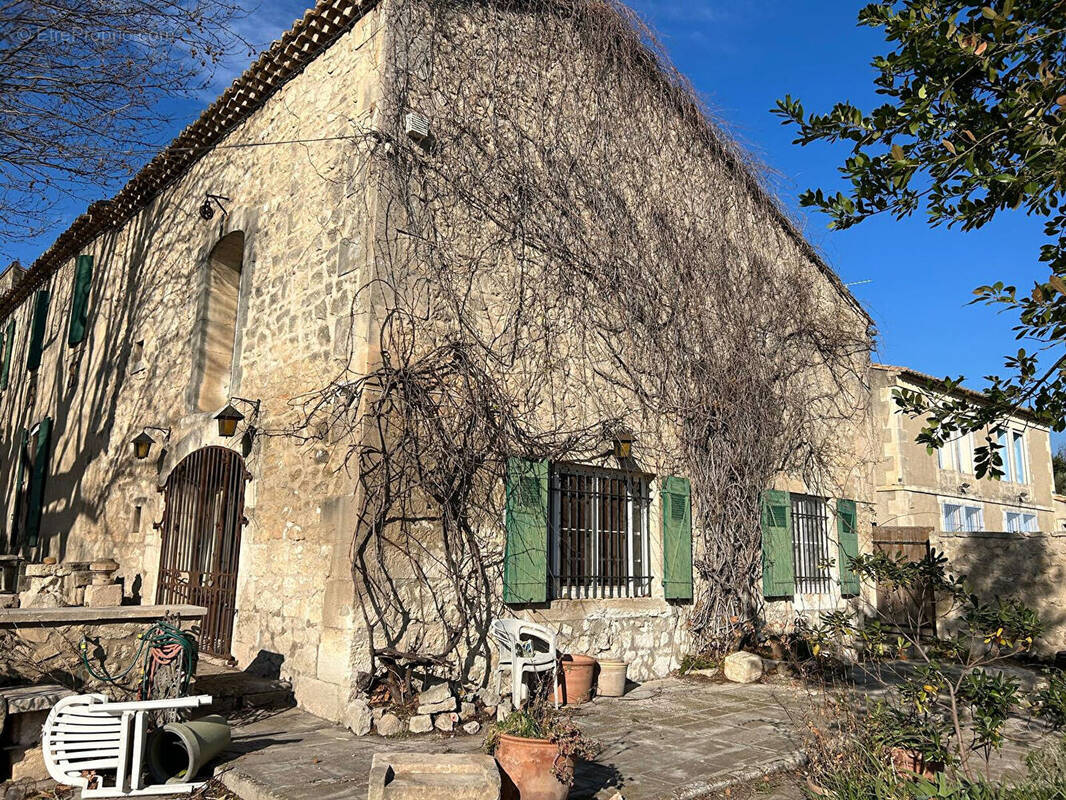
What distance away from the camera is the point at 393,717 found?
564 centimetres

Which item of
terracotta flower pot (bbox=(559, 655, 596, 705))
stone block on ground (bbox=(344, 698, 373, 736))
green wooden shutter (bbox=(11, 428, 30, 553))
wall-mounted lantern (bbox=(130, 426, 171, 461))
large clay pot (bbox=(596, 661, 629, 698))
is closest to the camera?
stone block on ground (bbox=(344, 698, 373, 736))

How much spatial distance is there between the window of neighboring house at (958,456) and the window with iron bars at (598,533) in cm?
1368

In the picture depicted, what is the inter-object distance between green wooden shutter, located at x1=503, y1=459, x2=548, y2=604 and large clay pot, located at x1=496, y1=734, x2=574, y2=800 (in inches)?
106

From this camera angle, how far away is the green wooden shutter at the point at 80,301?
11.9 m

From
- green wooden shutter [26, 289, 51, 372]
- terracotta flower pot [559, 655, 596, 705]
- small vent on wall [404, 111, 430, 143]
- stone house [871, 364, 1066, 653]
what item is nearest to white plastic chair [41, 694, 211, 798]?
terracotta flower pot [559, 655, 596, 705]

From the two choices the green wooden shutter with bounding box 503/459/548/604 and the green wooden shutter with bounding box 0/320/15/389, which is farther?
the green wooden shutter with bounding box 0/320/15/389

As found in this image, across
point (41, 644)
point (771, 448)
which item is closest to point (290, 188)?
point (41, 644)

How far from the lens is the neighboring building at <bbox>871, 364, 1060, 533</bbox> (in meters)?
18.3

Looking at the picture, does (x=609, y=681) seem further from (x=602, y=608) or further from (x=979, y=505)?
(x=979, y=505)

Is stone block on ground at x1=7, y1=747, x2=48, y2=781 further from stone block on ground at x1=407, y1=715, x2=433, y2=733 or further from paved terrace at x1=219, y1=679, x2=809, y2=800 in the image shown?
stone block on ground at x1=407, y1=715, x2=433, y2=733

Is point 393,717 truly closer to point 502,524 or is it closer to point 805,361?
point 502,524

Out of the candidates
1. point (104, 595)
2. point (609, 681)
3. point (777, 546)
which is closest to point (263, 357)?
point (104, 595)

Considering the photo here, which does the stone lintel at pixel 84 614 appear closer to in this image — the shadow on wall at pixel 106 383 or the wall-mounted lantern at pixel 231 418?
the wall-mounted lantern at pixel 231 418

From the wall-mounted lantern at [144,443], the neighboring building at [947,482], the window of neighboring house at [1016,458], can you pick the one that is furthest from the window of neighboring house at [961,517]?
the wall-mounted lantern at [144,443]
